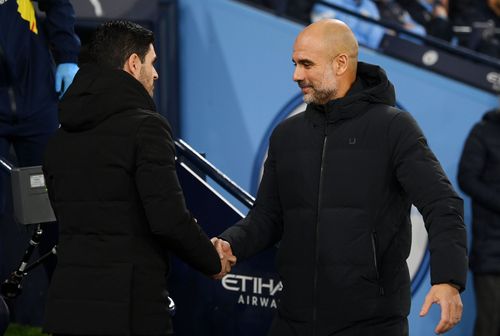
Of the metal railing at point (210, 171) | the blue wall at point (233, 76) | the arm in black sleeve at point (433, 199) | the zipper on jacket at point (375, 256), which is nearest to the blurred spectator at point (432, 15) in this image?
the blue wall at point (233, 76)

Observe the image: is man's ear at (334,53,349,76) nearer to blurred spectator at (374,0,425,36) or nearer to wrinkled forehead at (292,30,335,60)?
wrinkled forehead at (292,30,335,60)

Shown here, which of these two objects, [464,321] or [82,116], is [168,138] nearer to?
[82,116]

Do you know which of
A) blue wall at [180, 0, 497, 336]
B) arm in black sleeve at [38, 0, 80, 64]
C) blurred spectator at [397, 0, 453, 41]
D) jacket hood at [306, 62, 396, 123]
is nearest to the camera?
jacket hood at [306, 62, 396, 123]

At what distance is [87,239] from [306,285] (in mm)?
835

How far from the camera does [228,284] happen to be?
5031mm

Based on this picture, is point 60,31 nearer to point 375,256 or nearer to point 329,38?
point 329,38

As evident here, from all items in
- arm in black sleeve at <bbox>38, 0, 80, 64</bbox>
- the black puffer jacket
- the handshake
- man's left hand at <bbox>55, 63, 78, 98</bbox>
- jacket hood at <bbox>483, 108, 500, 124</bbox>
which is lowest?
the black puffer jacket

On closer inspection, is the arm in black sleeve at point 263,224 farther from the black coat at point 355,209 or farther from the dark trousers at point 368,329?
the dark trousers at point 368,329

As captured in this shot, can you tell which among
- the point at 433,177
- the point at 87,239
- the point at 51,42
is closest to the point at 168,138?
the point at 87,239

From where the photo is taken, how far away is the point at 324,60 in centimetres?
360

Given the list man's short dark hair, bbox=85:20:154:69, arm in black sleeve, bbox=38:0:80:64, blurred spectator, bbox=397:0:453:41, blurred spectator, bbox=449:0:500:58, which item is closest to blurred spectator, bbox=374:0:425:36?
blurred spectator, bbox=397:0:453:41

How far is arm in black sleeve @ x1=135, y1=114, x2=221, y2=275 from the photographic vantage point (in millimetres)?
3041

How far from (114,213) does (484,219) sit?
4.49 metres

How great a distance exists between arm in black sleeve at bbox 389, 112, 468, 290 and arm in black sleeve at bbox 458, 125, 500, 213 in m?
3.58
